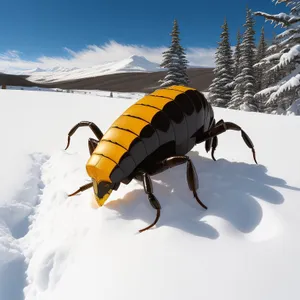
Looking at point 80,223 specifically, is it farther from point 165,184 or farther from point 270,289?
point 270,289

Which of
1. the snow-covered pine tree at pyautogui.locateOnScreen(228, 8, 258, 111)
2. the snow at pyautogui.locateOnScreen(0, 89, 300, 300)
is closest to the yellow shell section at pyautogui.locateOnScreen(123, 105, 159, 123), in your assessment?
the snow at pyautogui.locateOnScreen(0, 89, 300, 300)

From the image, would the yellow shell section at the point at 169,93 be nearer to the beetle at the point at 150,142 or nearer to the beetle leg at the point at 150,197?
the beetle at the point at 150,142

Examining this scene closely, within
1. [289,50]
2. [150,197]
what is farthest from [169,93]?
[289,50]

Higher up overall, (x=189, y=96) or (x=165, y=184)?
(x=189, y=96)

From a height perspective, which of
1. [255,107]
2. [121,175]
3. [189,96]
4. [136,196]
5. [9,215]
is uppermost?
[189,96]

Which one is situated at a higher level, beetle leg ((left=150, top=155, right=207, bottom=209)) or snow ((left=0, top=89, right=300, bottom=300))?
beetle leg ((left=150, top=155, right=207, bottom=209))

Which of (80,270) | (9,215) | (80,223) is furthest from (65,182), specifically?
(80,270)

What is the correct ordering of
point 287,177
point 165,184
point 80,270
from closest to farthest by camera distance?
point 80,270, point 165,184, point 287,177

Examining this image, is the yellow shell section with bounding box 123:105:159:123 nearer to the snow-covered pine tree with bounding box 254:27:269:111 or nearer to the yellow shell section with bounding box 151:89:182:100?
the yellow shell section with bounding box 151:89:182:100
